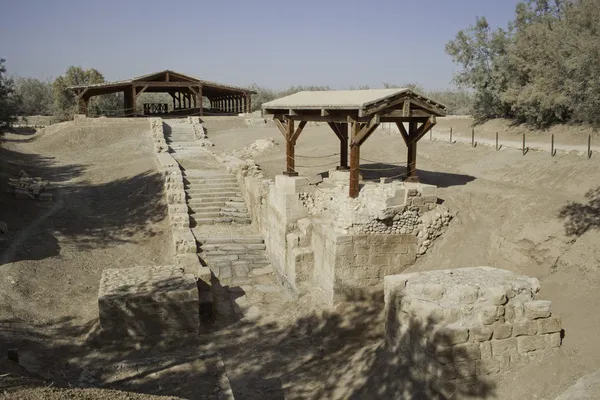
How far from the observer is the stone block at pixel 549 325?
6.67 metres

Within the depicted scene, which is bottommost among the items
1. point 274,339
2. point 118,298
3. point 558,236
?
point 274,339

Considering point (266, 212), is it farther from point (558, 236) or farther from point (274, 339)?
point (558, 236)

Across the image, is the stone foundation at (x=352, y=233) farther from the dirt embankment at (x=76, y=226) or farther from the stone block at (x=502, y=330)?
the dirt embankment at (x=76, y=226)

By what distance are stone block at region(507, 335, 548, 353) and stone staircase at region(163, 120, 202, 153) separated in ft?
63.5

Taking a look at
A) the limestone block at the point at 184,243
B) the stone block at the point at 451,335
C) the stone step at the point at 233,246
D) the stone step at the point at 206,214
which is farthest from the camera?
the stone step at the point at 206,214

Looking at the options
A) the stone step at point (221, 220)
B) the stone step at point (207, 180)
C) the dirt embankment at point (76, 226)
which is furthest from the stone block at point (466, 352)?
the stone step at point (207, 180)

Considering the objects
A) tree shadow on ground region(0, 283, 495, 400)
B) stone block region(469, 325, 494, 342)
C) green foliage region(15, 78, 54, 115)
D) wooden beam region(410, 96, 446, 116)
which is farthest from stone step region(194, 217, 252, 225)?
green foliage region(15, 78, 54, 115)

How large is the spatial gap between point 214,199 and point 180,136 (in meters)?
10.9

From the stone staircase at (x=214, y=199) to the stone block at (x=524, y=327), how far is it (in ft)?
34.6

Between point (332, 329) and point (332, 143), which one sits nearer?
point (332, 329)

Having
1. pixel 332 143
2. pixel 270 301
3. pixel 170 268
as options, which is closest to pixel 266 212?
pixel 270 301

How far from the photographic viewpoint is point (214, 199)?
17.0 m

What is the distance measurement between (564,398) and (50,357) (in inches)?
292

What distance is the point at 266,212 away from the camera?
14.5m
